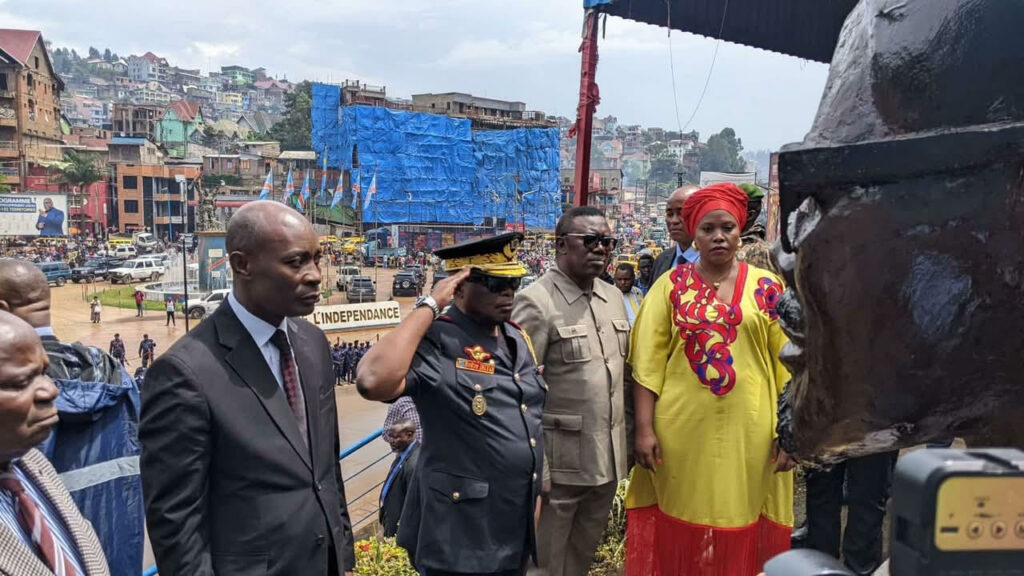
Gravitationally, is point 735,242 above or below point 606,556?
above

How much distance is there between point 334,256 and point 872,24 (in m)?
46.6

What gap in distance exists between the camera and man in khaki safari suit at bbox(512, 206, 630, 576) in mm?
3332

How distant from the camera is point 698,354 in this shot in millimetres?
2912

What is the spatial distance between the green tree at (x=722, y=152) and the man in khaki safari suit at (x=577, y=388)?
109503 millimetres

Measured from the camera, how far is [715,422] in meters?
2.87

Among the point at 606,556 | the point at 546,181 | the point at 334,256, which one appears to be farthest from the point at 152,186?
the point at 606,556

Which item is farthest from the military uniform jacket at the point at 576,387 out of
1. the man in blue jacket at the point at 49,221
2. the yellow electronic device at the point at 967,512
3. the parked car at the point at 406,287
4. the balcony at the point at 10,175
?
the balcony at the point at 10,175

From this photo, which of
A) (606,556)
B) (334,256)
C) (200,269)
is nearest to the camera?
(606,556)

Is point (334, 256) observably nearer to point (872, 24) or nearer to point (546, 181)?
point (546, 181)

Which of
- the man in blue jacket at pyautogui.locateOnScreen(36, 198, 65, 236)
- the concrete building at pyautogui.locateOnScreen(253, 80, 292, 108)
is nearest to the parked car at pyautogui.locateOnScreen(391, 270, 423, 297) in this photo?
the man in blue jacket at pyautogui.locateOnScreen(36, 198, 65, 236)

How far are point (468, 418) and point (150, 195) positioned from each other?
59.3 m

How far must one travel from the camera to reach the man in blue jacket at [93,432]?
2.64 m

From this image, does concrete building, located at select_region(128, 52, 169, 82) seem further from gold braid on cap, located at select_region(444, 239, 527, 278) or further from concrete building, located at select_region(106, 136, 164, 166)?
gold braid on cap, located at select_region(444, 239, 527, 278)

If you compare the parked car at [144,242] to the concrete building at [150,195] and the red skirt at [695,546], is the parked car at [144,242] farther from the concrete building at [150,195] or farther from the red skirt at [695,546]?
the red skirt at [695,546]
